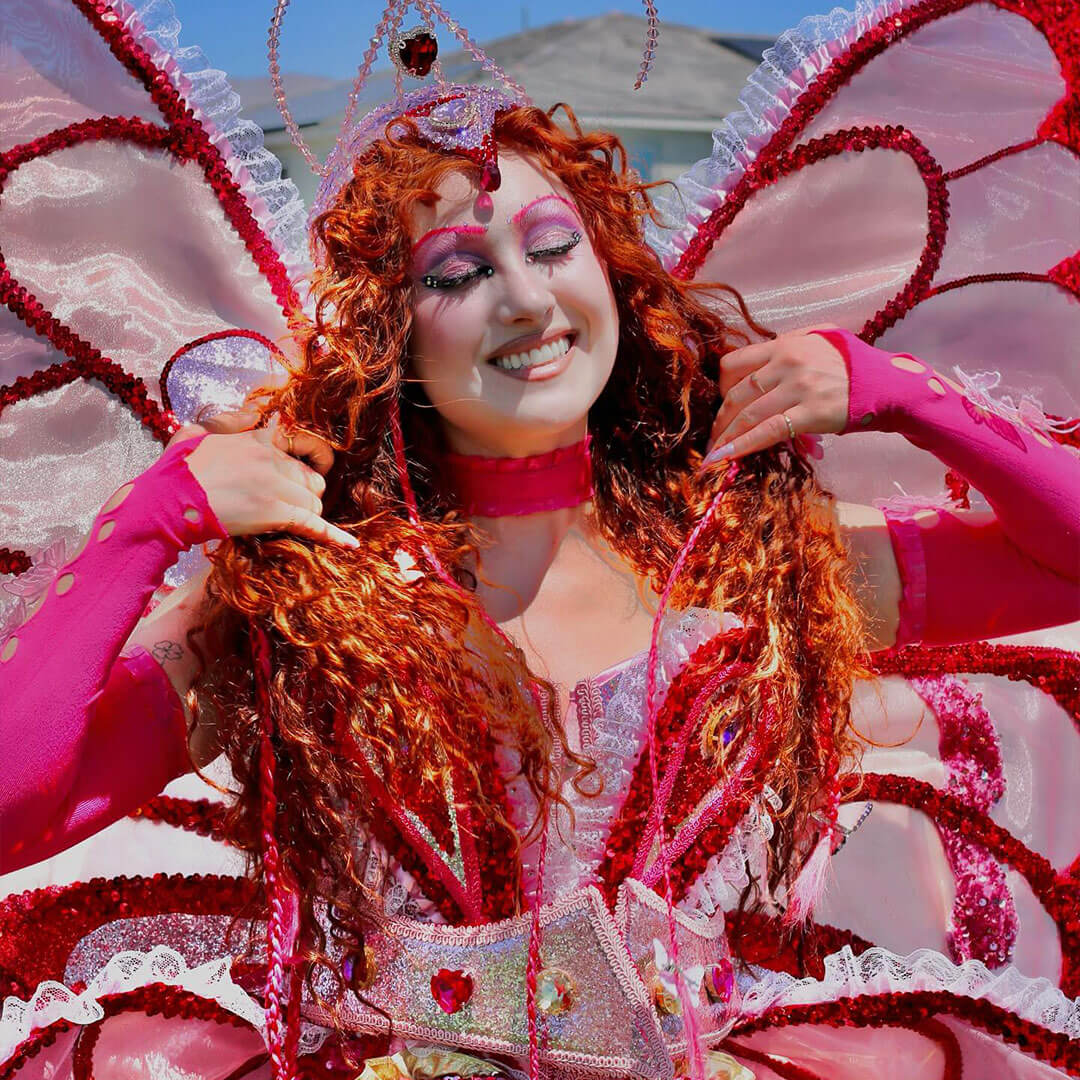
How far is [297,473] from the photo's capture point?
1448mm

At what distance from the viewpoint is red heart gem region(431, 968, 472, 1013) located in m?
1.43

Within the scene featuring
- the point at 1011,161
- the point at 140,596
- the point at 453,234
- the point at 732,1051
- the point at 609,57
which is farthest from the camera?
the point at 609,57

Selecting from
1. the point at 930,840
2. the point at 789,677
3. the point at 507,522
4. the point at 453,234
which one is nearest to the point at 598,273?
the point at 453,234

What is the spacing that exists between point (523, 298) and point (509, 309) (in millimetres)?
18

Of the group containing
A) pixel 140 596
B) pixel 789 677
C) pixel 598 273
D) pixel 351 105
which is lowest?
pixel 789 677

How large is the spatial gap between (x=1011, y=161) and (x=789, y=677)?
75 centimetres

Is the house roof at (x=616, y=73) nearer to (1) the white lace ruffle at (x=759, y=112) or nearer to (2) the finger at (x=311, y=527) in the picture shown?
(1) the white lace ruffle at (x=759, y=112)

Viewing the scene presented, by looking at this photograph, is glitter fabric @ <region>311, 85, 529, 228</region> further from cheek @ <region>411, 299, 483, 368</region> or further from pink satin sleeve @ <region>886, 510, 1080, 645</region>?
pink satin sleeve @ <region>886, 510, 1080, 645</region>

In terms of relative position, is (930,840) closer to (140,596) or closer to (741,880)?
(741,880)

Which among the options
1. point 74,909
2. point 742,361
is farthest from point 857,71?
point 74,909

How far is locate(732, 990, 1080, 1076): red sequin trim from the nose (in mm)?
824

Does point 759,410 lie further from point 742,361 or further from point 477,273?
point 477,273

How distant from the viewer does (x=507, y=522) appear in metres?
1.59

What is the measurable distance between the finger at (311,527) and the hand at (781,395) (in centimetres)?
43
